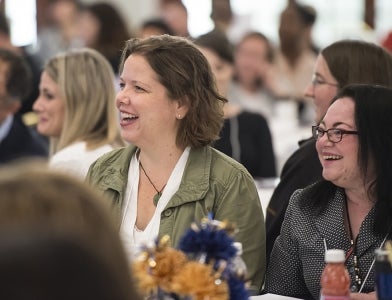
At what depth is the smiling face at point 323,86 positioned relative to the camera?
4.18 m

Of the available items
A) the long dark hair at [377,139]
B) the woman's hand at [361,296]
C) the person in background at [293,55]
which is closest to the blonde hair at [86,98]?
the long dark hair at [377,139]

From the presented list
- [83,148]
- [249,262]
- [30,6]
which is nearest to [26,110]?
[83,148]

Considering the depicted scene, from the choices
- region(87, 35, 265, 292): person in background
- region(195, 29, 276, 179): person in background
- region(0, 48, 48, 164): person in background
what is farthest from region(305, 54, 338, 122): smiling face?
region(0, 48, 48, 164): person in background

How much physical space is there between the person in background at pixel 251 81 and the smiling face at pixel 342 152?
178 inches

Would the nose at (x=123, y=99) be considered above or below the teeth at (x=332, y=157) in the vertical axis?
above

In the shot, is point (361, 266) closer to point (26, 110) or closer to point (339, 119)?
point (339, 119)

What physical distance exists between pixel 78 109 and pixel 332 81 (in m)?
1.31

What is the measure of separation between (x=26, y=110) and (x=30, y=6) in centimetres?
552

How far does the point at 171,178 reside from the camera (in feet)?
11.3

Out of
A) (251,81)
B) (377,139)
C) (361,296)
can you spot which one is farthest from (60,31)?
(361,296)

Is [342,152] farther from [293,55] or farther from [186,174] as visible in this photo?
[293,55]

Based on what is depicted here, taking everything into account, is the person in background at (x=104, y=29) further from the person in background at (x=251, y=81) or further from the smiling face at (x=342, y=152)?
the smiling face at (x=342, y=152)

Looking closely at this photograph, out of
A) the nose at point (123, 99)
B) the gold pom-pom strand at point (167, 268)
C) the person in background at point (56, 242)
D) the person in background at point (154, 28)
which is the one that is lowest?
the person in background at point (154, 28)

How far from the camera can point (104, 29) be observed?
302 inches
